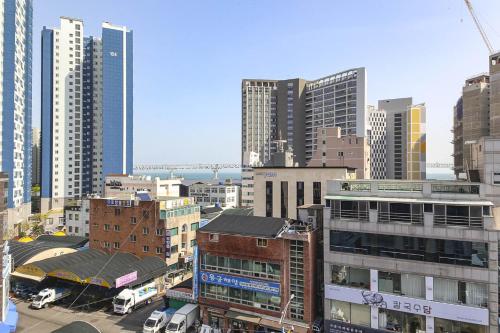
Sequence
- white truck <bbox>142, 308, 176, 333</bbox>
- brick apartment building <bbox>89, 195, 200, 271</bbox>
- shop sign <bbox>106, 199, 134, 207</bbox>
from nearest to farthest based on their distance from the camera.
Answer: white truck <bbox>142, 308, 176, 333</bbox>
brick apartment building <bbox>89, 195, 200, 271</bbox>
shop sign <bbox>106, 199, 134, 207</bbox>

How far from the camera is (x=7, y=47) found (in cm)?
9606

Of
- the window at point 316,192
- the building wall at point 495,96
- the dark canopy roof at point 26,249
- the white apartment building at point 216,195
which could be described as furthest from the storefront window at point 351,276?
the white apartment building at point 216,195

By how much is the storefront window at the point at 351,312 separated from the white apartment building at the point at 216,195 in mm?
84932

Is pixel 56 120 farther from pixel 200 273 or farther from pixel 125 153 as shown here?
pixel 200 273

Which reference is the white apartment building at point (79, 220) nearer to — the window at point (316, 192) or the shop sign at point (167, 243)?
the shop sign at point (167, 243)

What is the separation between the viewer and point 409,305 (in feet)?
91.5

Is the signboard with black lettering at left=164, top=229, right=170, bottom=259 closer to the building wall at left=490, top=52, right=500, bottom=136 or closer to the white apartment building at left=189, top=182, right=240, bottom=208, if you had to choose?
the white apartment building at left=189, top=182, right=240, bottom=208

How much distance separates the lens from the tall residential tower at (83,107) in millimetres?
133250

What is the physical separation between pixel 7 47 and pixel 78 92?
139 feet

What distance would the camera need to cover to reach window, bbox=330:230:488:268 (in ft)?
86.3

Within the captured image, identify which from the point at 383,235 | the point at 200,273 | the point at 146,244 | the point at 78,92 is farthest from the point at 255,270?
the point at 78,92

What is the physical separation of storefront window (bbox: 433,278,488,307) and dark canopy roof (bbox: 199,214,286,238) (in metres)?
→ 14.4

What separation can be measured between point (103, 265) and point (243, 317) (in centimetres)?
2217

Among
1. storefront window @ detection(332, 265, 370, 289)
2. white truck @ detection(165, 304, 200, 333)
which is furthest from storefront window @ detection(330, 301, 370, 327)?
white truck @ detection(165, 304, 200, 333)
